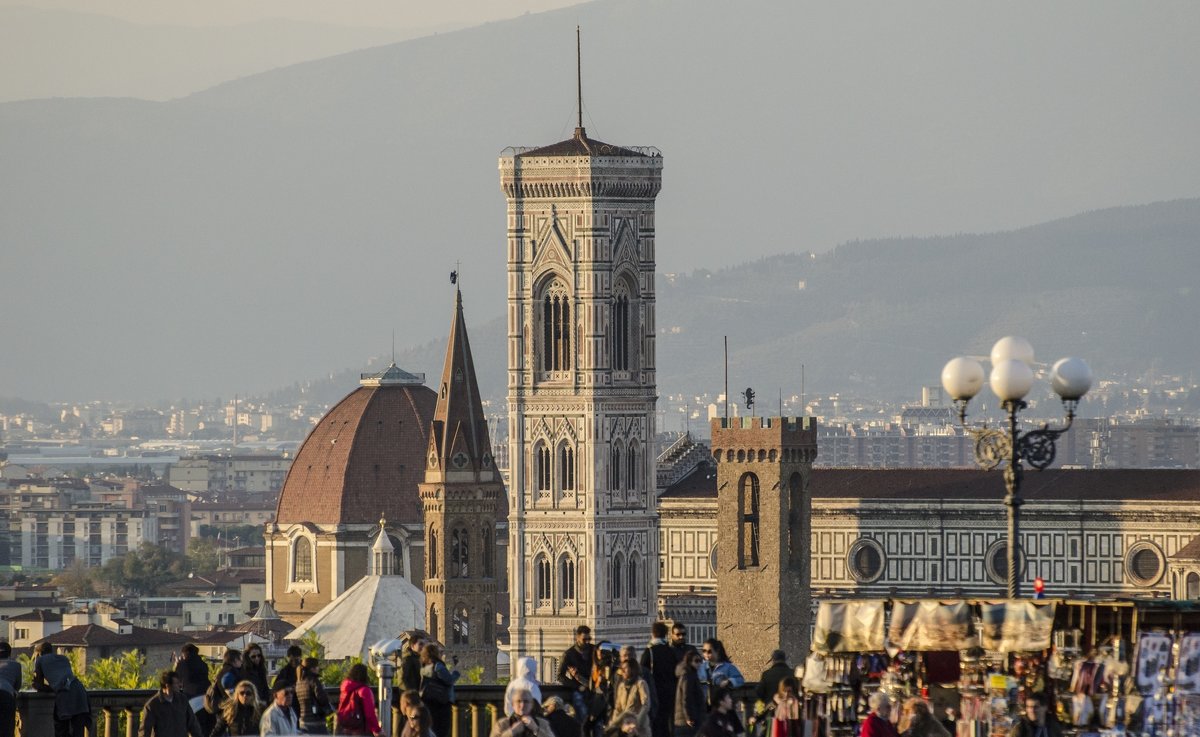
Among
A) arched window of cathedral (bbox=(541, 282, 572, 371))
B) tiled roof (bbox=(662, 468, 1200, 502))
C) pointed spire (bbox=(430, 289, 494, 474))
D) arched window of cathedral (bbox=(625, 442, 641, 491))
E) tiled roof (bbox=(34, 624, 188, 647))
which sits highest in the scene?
arched window of cathedral (bbox=(541, 282, 572, 371))

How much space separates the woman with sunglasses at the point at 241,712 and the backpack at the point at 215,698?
133 centimetres

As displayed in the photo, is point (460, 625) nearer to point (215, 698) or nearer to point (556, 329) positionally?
point (556, 329)

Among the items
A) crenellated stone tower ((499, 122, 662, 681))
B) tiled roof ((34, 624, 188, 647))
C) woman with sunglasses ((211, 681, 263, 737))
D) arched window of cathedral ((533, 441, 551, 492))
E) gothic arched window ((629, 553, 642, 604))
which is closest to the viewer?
woman with sunglasses ((211, 681, 263, 737))

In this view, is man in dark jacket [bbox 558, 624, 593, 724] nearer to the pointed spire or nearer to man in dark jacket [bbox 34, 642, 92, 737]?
man in dark jacket [bbox 34, 642, 92, 737]

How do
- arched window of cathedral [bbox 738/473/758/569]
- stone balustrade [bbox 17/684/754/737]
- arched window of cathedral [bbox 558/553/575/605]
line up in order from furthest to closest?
1. arched window of cathedral [bbox 558/553/575/605]
2. arched window of cathedral [bbox 738/473/758/569]
3. stone balustrade [bbox 17/684/754/737]

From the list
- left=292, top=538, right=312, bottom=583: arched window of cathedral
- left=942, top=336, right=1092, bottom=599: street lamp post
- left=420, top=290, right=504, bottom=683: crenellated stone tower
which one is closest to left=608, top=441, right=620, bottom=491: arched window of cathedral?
left=420, top=290, right=504, bottom=683: crenellated stone tower

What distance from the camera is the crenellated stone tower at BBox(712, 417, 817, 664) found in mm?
116625

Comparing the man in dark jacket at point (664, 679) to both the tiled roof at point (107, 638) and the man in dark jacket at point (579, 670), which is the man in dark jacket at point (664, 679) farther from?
Result: the tiled roof at point (107, 638)

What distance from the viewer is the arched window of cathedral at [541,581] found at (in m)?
127

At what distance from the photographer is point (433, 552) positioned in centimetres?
13750

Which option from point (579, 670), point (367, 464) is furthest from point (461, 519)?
point (579, 670)

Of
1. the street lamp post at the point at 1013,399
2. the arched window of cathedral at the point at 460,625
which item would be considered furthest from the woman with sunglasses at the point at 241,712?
the arched window of cathedral at the point at 460,625

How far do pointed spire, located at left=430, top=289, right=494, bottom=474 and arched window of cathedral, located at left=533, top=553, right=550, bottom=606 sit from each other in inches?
467

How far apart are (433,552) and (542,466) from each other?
33.7 ft
